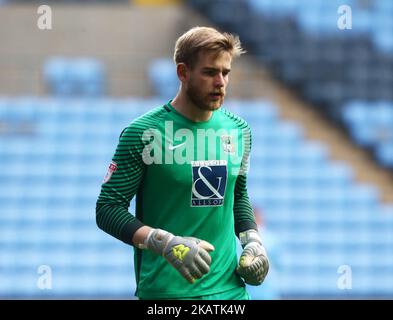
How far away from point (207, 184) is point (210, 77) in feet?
1.30

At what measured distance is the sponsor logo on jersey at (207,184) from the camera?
12.1 ft

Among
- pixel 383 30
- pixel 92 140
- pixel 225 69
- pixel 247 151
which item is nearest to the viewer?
pixel 225 69

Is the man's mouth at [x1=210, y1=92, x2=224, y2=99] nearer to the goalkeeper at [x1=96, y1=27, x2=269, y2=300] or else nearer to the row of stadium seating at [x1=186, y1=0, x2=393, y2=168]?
the goalkeeper at [x1=96, y1=27, x2=269, y2=300]

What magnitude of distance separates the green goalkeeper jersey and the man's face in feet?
0.47

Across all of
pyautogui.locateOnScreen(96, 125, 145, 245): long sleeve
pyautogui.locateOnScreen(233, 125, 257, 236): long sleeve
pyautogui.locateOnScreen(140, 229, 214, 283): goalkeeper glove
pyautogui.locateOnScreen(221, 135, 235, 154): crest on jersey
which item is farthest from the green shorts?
pyautogui.locateOnScreen(221, 135, 235, 154): crest on jersey

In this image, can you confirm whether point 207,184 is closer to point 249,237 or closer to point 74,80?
point 249,237

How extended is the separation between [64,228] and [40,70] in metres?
2.25

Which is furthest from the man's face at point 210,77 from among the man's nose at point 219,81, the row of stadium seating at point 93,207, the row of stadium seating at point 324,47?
the row of stadium seating at point 324,47

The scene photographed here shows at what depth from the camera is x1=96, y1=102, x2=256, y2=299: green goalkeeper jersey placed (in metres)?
3.67

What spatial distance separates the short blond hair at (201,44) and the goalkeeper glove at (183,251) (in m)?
0.65

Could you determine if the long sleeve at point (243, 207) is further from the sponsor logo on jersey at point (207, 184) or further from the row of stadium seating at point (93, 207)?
the row of stadium seating at point (93, 207)

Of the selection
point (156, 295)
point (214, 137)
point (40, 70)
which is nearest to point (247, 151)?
point (214, 137)

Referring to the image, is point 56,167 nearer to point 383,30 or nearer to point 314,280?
point 314,280

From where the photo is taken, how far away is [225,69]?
366cm
